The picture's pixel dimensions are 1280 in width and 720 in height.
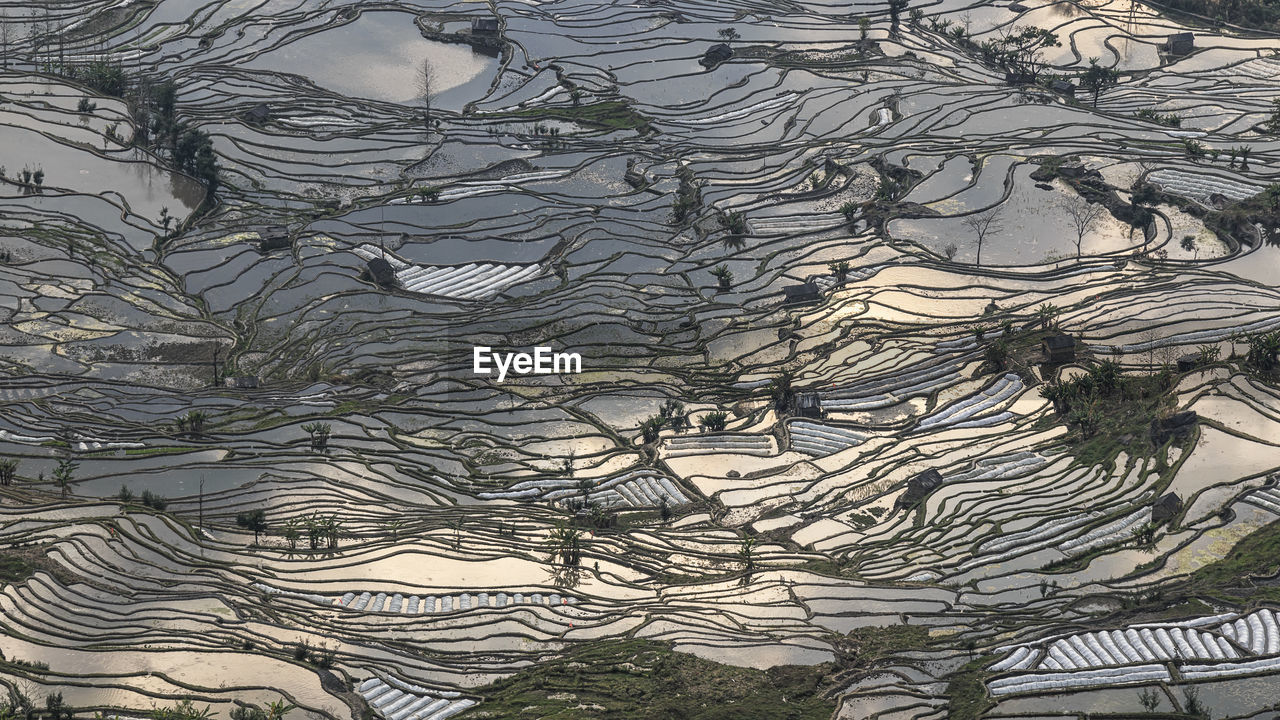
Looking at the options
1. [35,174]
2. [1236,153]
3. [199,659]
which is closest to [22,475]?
[199,659]

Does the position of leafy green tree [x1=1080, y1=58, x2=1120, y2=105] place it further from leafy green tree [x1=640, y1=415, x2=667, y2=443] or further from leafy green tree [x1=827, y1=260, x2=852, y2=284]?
leafy green tree [x1=640, y1=415, x2=667, y2=443]

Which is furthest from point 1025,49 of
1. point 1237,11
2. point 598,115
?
point 598,115

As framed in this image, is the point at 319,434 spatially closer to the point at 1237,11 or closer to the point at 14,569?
the point at 14,569

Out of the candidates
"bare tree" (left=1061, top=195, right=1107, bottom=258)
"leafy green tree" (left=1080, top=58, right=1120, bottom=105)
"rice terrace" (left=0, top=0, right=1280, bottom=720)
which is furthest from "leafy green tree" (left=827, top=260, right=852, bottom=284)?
"leafy green tree" (left=1080, top=58, right=1120, bottom=105)

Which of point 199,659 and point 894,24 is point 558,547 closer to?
point 199,659

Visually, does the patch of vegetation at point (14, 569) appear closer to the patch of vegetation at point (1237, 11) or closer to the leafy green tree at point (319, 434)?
the leafy green tree at point (319, 434)

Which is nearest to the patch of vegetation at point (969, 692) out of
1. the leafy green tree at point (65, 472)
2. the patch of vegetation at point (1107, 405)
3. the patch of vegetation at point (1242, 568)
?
the patch of vegetation at point (1242, 568)
